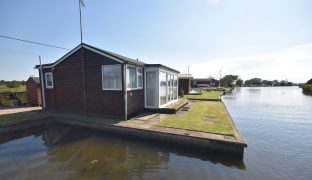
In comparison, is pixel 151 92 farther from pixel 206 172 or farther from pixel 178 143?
pixel 206 172

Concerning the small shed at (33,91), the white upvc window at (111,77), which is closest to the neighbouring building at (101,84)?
the white upvc window at (111,77)

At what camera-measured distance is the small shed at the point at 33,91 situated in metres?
12.9

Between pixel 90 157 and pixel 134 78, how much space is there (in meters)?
4.93

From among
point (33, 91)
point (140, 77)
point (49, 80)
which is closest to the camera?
point (140, 77)

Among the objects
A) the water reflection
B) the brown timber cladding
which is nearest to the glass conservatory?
the brown timber cladding

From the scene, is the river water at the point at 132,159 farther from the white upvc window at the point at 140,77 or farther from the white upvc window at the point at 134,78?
the white upvc window at the point at 140,77

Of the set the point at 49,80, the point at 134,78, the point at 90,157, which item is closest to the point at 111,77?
the point at 134,78

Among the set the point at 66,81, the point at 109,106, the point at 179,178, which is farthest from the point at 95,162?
the point at 66,81

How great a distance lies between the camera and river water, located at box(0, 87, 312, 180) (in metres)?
4.13

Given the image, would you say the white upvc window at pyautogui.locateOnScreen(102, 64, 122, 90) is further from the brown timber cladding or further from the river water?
the river water

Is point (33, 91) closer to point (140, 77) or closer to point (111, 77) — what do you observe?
point (111, 77)

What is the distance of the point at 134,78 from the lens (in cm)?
884

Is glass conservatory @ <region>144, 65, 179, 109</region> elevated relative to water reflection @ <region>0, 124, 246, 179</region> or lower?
elevated

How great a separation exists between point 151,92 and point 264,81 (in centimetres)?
13475
